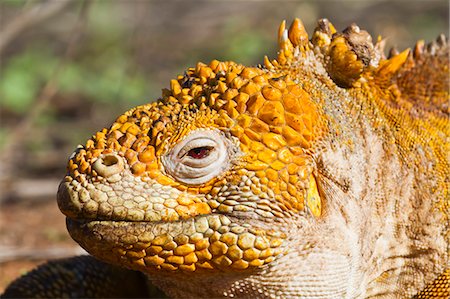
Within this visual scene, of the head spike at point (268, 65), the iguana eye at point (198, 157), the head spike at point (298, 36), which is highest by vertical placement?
the head spike at point (298, 36)

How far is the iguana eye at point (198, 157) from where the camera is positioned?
4.10 m

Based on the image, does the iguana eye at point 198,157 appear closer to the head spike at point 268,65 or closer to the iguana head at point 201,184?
the iguana head at point 201,184

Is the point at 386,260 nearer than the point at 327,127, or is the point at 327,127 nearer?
the point at 327,127

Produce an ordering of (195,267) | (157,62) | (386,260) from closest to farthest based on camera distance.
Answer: (195,267) < (386,260) < (157,62)

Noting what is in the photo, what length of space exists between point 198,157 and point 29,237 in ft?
17.4

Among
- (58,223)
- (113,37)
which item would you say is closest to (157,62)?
(113,37)

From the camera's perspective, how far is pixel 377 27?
18562 mm

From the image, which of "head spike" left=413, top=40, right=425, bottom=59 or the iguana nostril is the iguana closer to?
the iguana nostril

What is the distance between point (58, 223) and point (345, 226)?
222 inches

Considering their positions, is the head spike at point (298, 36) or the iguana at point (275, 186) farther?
the head spike at point (298, 36)

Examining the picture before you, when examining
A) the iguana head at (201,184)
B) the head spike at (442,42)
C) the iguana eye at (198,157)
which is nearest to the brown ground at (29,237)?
the iguana head at (201,184)

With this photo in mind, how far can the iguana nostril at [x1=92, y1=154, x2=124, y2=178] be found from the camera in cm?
404

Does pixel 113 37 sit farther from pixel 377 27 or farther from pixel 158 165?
pixel 158 165

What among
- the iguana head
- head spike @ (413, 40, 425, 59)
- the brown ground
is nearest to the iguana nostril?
the iguana head
